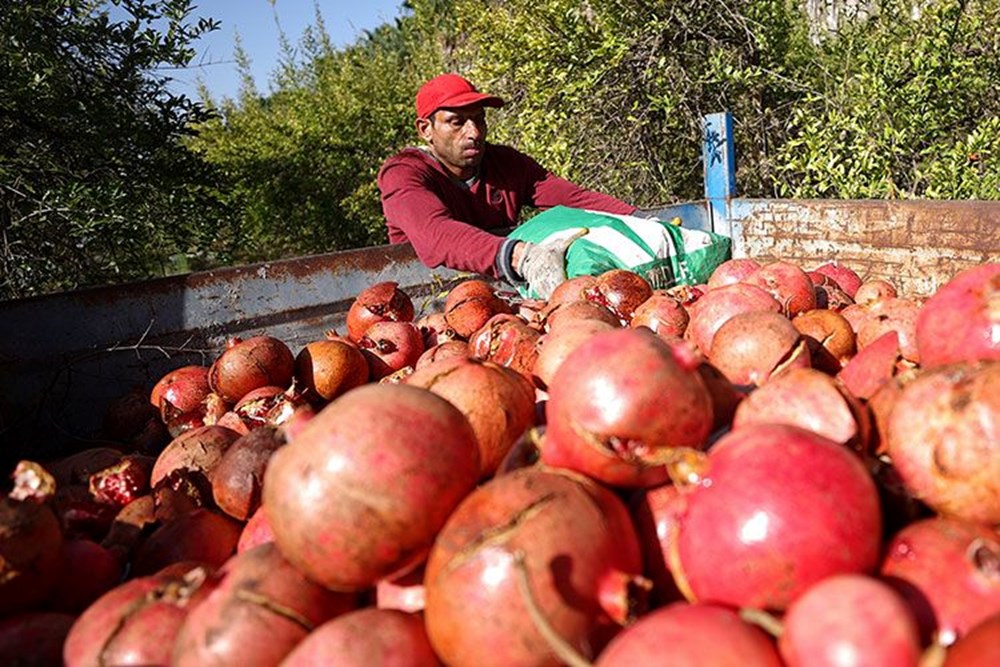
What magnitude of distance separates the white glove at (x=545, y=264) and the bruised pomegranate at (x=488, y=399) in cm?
210

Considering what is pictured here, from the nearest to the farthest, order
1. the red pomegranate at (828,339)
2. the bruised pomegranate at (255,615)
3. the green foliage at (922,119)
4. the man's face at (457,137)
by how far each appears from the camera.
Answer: the bruised pomegranate at (255,615), the red pomegranate at (828,339), the man's face at (457,137), the green foliage at (922,119)

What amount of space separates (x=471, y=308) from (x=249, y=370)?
1.04 m

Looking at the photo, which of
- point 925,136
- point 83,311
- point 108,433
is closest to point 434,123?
point 83,311

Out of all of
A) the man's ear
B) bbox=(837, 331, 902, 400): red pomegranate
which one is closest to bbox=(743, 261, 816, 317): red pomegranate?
bbox=(837, 331, 902, 400): red pomegranate

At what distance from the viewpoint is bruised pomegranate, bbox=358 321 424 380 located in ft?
10.9

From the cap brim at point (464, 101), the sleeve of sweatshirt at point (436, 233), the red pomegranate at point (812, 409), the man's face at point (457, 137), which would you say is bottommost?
the red pomegranate at point (812, 409)

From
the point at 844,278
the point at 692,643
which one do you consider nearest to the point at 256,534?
the point at 692,643

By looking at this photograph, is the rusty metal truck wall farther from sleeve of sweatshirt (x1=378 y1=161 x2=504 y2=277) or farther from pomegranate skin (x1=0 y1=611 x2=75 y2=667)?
pomegranate skin (x1=0 y1=611 x2=75 y2=667)

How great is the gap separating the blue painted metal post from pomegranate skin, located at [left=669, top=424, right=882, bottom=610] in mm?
4214

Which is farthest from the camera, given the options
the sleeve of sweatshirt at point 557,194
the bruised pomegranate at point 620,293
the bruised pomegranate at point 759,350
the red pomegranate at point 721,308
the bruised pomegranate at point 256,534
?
the sleeve of sweatshirt at point 557,194

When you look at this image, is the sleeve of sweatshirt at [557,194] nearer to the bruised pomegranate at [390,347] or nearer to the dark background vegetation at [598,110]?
the dark background vegetation at [598,110]

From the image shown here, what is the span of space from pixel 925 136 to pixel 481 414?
17.9 ft

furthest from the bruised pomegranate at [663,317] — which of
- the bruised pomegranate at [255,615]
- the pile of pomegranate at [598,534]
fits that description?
the bruised pomegranate at [255,615]

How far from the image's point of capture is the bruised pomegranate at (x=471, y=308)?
3.49 m
